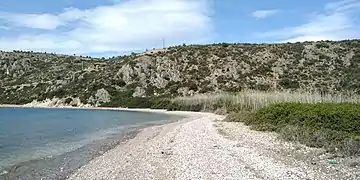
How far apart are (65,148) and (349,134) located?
15.3 metres

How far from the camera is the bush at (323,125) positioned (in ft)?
57.6

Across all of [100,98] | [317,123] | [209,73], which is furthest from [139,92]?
[317,123]

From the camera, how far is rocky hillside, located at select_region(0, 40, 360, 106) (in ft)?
262

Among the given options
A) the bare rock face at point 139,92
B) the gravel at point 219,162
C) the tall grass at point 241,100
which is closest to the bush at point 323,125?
the gravel at point 219,162

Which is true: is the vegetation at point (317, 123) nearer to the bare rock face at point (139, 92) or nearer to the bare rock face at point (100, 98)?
the bare rock face at point (139, 92)

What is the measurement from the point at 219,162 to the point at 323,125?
7.82 metres

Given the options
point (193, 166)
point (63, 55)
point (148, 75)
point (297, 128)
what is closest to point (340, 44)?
point (148, 75)

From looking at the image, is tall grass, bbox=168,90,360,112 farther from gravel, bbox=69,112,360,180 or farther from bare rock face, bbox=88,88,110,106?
bare rock face, bbox=88,88,110,106

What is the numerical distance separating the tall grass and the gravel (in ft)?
57.3

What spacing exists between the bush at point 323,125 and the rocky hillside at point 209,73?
46589mm

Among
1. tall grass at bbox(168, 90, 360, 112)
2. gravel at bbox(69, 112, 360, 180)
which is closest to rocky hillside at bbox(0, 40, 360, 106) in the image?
tall grass at bbox(168, 90, 360, 112)

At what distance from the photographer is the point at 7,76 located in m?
129

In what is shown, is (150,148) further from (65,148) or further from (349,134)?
(349,134)

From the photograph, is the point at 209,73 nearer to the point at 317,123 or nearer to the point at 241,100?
the point at 241,100
